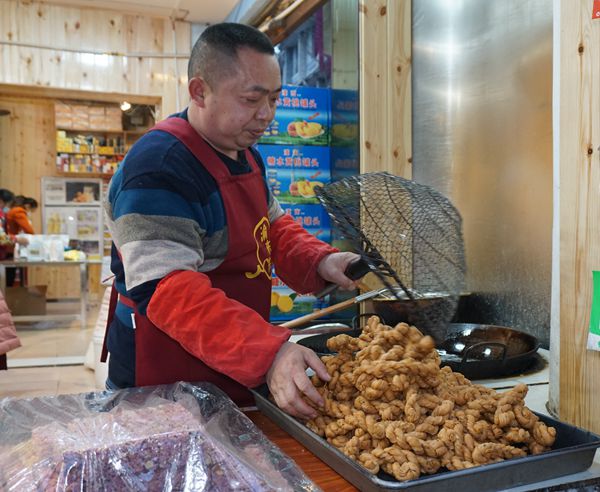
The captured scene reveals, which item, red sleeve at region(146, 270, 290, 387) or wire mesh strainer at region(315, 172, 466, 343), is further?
wire mesh strainer at region(315, 172, 466, 343)

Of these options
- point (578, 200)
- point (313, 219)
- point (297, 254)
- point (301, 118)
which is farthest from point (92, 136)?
point (578, 200)

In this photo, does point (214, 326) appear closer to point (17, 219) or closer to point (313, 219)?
point (313, 219)

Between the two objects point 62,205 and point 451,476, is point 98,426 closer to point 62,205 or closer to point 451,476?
point 451,476

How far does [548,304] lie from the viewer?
2078 millimetres

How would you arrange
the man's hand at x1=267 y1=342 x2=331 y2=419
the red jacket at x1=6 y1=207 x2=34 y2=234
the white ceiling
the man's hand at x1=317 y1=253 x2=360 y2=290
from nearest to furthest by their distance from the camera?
the man's hand at x1=267 y1=342 x2=331 y2=419
the man's hand at x1=317 y1=253 x2=360 y2=290
the white ceiling
the red jacket at x1=6 y1=207 x2=34 y2=234

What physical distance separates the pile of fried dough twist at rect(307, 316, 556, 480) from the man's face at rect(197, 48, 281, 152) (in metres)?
0.58

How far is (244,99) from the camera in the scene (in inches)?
53.2

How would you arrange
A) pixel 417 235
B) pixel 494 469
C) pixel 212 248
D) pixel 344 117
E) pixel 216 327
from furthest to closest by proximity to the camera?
pixel 344 117 < pixel 212 248 < pixel 417 235 < pixel 216 327 < pixel 494 469

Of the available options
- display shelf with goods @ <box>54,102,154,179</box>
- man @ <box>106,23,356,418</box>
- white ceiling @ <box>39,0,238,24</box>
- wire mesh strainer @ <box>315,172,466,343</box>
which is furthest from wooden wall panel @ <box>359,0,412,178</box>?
display shelf with goods @ <box>54,102,154,179</box>

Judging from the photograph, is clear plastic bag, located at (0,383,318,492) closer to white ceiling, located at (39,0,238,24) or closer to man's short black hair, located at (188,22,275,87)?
Answer: man's short black hair, located at (188,22,275,87)

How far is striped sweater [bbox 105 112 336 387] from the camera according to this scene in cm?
104

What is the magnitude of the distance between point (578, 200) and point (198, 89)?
89 centimetres

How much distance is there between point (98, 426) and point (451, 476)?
20.4 inches

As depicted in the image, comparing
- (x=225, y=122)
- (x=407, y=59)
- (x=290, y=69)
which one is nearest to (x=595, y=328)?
(x=225, y=122)
